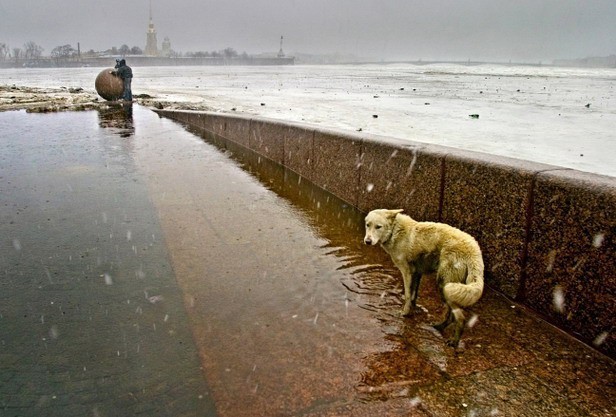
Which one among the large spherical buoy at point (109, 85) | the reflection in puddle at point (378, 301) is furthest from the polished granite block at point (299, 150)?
the large spherical buoy at point (109, 85)

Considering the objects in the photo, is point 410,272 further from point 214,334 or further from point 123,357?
point 123,357

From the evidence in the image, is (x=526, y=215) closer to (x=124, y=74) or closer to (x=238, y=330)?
(x=238, y=330)

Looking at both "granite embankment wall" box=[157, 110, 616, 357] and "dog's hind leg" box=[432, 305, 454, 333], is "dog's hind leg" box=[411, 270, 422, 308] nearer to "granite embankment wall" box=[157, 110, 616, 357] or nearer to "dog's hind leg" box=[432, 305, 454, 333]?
"dog's hind leg" box=[432, 305, 454, 333]

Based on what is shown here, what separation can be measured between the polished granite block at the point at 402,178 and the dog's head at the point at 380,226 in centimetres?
120

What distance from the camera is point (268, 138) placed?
9.90 metres

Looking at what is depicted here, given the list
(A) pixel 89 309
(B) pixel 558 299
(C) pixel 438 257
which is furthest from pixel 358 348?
(A) pixel 89 309

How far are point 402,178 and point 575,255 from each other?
7.70 ft

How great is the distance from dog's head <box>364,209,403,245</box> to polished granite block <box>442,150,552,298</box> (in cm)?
92

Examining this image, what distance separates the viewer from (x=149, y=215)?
591 centimetres

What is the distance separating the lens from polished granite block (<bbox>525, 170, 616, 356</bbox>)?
3.10 metres

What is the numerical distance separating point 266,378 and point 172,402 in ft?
1.81

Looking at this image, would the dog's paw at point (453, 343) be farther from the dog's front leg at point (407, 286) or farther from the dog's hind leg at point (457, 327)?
the dog's front leg at point (407, 286)

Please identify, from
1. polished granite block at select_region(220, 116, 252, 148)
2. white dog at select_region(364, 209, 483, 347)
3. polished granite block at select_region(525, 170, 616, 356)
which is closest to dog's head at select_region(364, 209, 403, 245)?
white dog at select_region(364, 209, 483, 347)

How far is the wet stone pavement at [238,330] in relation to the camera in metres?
2.67
